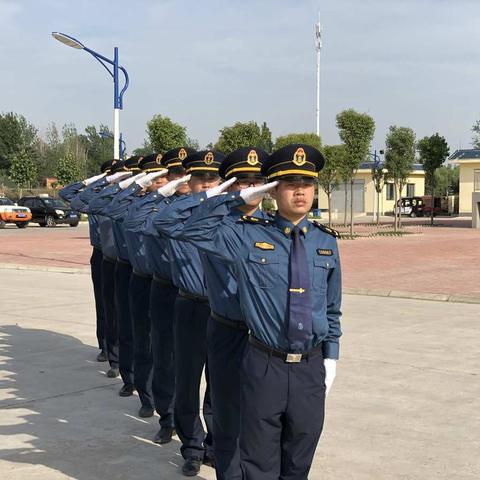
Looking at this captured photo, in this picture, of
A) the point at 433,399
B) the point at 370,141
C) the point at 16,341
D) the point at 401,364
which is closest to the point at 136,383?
the point at 433,399

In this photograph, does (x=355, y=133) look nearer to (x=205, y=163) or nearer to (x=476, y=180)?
(x=476, y=180)

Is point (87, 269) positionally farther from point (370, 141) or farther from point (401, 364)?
point (370, 141)

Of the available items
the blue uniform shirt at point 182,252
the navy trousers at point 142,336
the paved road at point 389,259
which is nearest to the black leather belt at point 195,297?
the blue uniform shirt at point 182,252

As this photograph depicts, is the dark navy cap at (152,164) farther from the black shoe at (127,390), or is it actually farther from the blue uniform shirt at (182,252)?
the black shoe at (127,390)

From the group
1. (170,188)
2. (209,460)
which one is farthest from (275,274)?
(209,460)

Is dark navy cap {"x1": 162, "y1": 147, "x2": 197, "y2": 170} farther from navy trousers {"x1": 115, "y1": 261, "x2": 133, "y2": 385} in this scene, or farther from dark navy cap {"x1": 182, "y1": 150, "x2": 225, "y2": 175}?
navy trousers {"x1": 115, "y1": 261, "x2": 133, "y2": 385}

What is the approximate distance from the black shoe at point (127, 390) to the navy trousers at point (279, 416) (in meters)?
Answer: 3.34

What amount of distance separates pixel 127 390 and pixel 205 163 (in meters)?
2.65

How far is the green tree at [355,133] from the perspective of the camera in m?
Answer: 30.9

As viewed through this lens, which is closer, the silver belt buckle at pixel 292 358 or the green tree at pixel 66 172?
the silver belt buckle at pixel 292 358

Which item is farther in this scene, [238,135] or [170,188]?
[238,135]

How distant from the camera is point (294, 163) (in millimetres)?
3252

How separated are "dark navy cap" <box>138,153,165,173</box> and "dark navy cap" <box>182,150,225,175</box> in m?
0.87

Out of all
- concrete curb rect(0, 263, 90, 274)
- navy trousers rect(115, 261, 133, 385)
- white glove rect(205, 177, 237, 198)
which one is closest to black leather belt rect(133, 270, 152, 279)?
navy trousers rect(115, 261, 133, 385)
